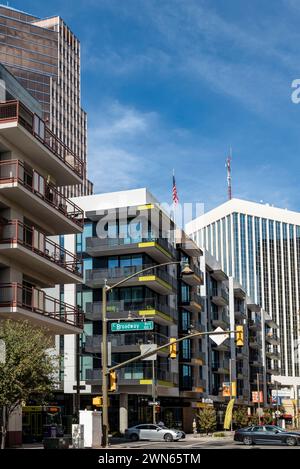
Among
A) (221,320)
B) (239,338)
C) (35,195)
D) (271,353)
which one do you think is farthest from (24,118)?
(271,353)

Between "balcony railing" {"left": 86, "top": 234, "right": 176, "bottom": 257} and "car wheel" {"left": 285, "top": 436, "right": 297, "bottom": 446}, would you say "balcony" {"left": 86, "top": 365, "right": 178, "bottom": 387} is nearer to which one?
"balcony railing" {"left": 86, "top": 234, "right": 176, "bottom": 257}

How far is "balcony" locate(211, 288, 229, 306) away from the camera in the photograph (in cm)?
9844

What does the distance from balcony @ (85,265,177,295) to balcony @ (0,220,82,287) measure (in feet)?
80.9

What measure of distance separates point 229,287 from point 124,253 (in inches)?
1789

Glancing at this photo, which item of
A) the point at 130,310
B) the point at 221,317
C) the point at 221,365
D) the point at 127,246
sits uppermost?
the point at 127,246

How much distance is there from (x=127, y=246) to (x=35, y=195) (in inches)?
1256

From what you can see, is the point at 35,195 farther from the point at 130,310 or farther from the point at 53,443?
the point at 130,310

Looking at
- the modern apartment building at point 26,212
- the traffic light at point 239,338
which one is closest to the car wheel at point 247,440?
the modern apartment building at point 26,212

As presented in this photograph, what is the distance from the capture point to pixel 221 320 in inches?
3952

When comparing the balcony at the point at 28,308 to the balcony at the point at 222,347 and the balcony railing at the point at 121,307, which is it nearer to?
the balcony railing at the point at 121,307

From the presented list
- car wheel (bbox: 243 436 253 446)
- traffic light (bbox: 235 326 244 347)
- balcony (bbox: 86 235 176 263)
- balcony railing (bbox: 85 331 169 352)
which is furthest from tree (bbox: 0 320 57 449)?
balcony (bbox: 86 235 176 263)

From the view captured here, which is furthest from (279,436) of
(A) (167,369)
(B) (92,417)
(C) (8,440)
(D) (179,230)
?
(D) (179,230)

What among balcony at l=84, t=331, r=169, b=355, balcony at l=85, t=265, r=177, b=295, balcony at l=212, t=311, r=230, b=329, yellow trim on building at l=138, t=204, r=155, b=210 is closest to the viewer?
balcony at l=84, t=331, r=169, b=355

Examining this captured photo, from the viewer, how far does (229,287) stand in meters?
111
